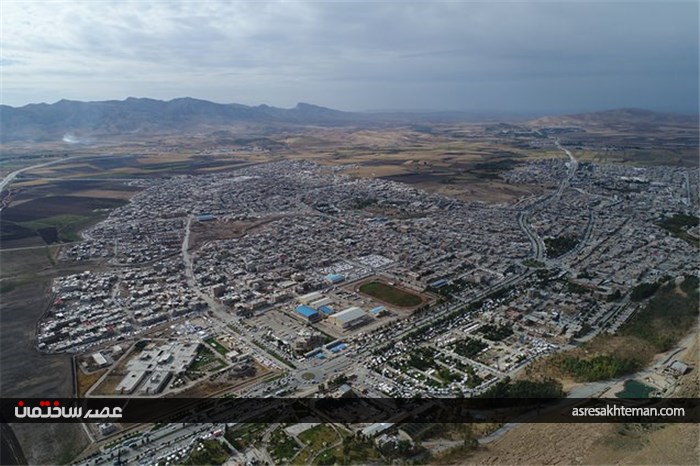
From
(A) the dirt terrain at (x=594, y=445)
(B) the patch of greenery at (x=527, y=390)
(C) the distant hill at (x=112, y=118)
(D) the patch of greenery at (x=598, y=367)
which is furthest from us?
(C) the distant hill at (x=112, y=118)

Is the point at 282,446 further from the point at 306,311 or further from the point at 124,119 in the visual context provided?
the point at 124,119

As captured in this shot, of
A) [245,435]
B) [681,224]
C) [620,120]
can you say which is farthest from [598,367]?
[620,120]

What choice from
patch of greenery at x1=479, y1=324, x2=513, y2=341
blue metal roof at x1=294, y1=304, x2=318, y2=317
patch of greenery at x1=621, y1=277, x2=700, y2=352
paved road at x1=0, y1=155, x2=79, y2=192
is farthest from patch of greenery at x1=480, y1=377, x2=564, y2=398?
paved road at x1=0, y1=155, x2=79, y2=192

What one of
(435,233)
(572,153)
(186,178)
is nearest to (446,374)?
(435,233)

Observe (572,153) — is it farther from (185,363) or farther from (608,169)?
(185,363)

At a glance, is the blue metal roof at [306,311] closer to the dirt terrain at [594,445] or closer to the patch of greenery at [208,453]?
the patch of greenery at [208,453]

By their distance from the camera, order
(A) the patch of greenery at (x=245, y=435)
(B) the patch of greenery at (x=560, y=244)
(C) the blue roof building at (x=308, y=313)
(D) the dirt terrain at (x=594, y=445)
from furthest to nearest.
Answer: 1. (B) the patch of greenery at (x=560, y=244)
2. (C) the blue roof building at (x=308, y=313)
3. (A) the patch of greenery at (x=245, y=435)
4. (D) the dirt terrain at (x=594, y=445)

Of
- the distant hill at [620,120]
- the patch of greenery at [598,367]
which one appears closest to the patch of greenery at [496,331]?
the patch of greenery at [598,367]
